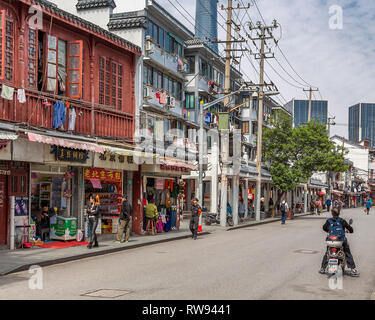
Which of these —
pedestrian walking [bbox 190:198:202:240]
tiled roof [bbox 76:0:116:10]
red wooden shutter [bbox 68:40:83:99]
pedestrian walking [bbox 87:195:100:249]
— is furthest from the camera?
tiled roof [bbox 76:0:116:10]

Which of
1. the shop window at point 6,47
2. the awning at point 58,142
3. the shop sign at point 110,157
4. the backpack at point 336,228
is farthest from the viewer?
the shop sign at point 110,157

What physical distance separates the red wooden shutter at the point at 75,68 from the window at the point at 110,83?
2056 mm

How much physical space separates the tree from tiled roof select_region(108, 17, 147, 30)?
20931mm

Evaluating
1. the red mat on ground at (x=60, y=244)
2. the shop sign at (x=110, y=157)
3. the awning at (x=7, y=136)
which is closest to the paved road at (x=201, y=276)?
the red mat on ground at (x=60, y=244)

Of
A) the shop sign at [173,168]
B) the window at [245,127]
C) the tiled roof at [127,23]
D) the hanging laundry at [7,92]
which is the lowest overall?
the shop sign at [173,168]

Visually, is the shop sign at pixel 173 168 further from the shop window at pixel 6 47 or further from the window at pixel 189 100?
the window at pixel 189 100

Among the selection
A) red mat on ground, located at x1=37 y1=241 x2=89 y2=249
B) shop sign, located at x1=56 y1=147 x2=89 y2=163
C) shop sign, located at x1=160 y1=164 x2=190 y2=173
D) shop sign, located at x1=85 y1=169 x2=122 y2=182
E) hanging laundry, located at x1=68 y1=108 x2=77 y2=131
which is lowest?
red mat on ground, located at x1=37 y1=241 x2=89 y2=249

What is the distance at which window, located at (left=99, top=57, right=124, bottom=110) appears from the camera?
21.0 meters

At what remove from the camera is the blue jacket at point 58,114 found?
17484 millimetres

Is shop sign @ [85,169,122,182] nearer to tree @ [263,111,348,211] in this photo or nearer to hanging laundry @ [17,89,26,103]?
hanging laundry @ [17,89,26,103]

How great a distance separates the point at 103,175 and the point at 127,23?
32.7 ft

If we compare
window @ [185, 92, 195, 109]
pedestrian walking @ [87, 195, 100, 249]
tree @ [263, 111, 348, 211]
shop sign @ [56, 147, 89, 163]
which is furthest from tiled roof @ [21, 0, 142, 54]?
tree @ [263, 111, 348, 211]

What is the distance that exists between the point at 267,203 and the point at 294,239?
26013 mm

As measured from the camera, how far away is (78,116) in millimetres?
19047
